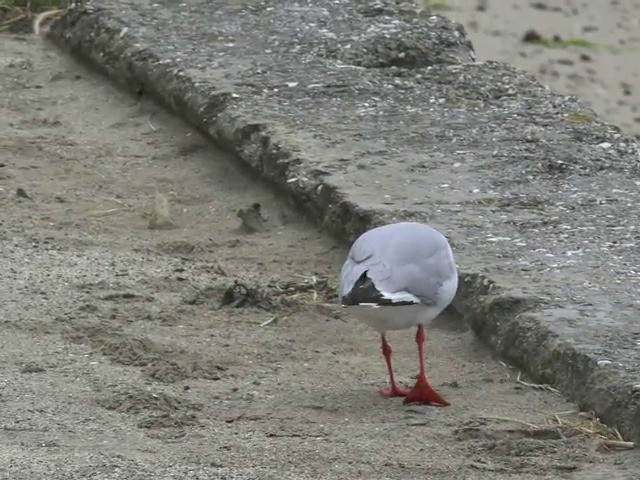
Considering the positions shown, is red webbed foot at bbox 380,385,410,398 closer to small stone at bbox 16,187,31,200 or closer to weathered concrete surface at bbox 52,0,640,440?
weathered concrete surface at bbox 52,0,640,440

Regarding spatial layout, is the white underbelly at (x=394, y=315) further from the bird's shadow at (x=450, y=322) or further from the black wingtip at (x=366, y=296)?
the bird's shadow at (x=450, y=322)

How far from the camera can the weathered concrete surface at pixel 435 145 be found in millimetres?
3781

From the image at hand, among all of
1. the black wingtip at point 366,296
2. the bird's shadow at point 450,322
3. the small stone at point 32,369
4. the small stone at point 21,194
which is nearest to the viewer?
the black wingtip at point 366,296

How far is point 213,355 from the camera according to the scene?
3.82m

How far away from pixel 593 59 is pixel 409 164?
4478 millimetres

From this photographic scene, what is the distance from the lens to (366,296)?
11.1ft

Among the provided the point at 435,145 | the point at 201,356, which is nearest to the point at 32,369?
the point at 201,356

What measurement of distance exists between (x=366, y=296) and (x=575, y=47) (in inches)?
243

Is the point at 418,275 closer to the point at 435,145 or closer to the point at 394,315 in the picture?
the point at 394,315

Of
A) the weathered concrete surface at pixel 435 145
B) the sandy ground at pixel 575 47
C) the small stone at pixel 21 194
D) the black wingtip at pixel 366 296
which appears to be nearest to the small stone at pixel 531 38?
the sandy ground at pixel 575 47

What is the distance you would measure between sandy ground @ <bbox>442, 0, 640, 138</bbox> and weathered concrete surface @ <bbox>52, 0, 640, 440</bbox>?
7.47 ft

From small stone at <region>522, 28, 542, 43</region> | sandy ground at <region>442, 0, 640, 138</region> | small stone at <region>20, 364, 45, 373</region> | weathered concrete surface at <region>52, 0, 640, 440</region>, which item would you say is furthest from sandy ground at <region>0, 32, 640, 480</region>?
small stone at <region>522, 28, 542, 43</region>

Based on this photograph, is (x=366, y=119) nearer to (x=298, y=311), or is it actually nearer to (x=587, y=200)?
(x=587, y=200)

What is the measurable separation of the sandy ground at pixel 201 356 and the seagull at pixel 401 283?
11 cm
